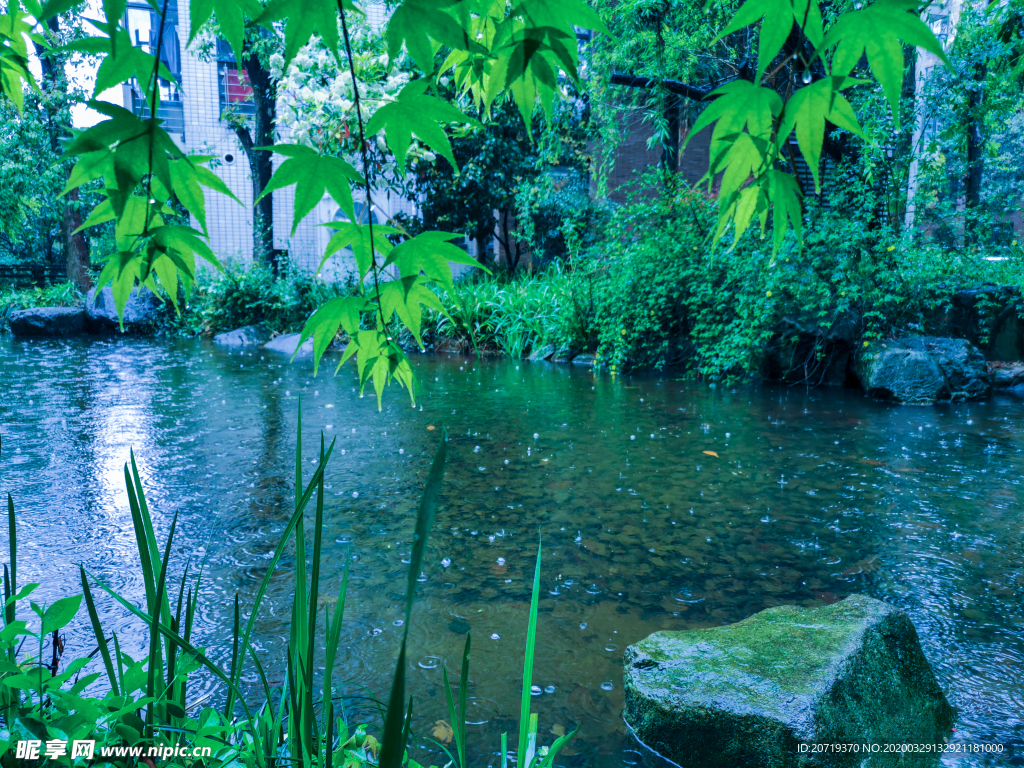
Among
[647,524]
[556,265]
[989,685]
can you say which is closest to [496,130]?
[556,265]

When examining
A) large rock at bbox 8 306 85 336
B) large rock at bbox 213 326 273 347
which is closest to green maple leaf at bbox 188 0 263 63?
large rock at bbox 213 326 273 347

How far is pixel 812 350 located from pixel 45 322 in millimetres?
13984

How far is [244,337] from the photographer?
12477 millimetres

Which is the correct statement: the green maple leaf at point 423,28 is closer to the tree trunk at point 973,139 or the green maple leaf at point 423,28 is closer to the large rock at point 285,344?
the tree trunk at point 973,139

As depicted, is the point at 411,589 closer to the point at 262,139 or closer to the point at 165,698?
the point at 165,698

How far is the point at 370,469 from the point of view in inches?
166

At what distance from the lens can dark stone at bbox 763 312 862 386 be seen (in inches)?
282

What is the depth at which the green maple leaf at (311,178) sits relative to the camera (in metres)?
0.99

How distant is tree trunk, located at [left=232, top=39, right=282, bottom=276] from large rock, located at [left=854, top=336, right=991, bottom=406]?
11013 mm

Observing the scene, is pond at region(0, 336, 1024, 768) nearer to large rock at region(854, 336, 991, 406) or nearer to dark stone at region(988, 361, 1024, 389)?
large rock at region(854, 336, 991, 406)

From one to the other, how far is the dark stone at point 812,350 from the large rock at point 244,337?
8.97 m

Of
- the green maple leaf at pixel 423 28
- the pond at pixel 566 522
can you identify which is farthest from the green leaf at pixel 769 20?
the pond at pixel 566 522

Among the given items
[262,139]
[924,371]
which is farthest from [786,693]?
[262,139]

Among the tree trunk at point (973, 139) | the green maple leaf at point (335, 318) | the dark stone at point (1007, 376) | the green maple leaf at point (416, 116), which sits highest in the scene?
the tree trunk at point (973, 139)
